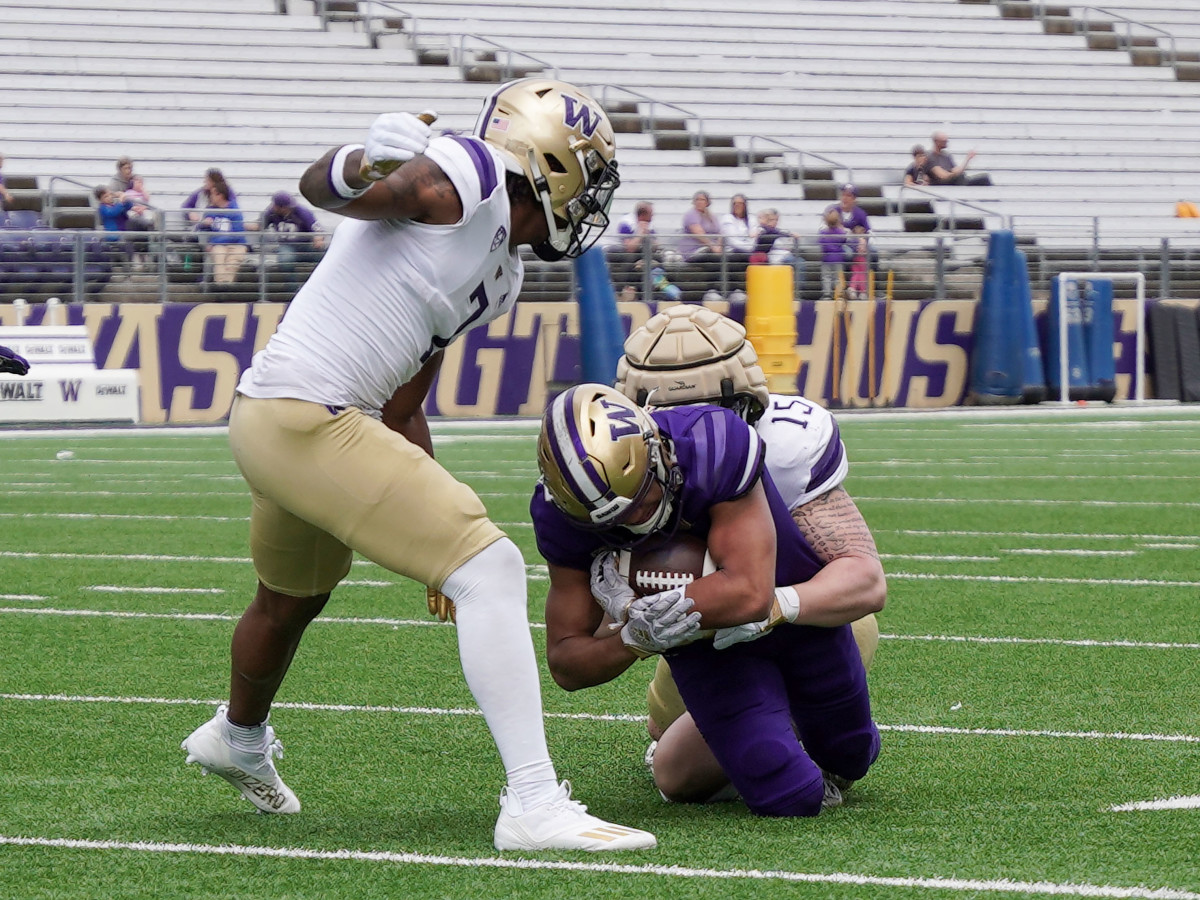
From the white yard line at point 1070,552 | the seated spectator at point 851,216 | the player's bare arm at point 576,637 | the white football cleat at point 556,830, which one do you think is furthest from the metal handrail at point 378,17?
the white football cleat at point 556,830

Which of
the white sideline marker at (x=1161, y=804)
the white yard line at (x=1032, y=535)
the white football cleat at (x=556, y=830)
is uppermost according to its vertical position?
the white football cleat at (x=556, y=830)

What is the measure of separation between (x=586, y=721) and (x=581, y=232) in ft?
5.70

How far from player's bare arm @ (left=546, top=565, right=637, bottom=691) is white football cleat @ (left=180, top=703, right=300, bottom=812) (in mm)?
669

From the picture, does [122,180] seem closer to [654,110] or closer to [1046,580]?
[654,110]

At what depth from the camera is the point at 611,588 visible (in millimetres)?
3789

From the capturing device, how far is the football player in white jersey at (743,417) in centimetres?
409

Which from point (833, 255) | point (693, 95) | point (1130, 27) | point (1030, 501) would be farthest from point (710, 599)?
point (1130, 27)

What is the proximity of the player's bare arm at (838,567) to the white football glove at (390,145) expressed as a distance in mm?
Result: 1245

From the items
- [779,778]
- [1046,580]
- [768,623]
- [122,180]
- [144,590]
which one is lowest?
[1046,580]

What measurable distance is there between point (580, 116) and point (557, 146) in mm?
90

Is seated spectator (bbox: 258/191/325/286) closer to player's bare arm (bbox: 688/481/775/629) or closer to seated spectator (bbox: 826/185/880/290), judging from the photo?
seated spectator (bbox: 826/185/880/290)

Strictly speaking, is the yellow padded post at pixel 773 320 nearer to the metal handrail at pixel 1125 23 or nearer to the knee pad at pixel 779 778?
the metal handrail at pixel 1125 23

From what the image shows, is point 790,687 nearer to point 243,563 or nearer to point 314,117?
point 243,563

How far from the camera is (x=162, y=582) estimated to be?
25.7ft
